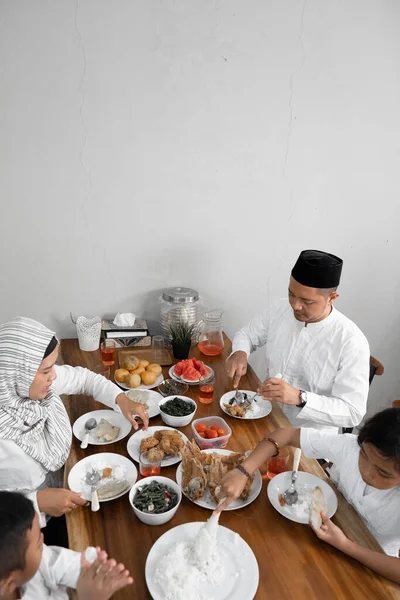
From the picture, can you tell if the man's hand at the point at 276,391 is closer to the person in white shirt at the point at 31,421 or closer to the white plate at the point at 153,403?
the white plate at the point at 153,403

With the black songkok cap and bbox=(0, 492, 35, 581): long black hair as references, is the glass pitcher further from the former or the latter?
bbox=(0, 492, 35, 581): long black hair

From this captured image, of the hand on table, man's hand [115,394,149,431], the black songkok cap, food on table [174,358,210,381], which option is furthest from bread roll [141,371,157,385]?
the hand on table

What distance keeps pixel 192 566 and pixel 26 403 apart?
691mm

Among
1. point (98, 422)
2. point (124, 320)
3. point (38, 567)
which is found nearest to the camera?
point (38, 567)

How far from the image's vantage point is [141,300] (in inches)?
97.3

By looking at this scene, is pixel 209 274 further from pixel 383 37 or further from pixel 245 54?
pixel 383 37

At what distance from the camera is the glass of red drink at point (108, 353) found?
203 centimetres

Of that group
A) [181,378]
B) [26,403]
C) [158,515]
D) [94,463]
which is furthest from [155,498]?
[181,378]

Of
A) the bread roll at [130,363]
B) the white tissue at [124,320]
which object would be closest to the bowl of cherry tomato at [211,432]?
the bread roll at [130,363]

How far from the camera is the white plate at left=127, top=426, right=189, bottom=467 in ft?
4.63

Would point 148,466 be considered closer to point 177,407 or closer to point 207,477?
point 207,477

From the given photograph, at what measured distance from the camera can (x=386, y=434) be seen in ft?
3.81

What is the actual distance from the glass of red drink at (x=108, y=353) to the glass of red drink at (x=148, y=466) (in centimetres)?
76

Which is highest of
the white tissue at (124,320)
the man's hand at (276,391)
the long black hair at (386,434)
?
the long black hair at (386,434)
